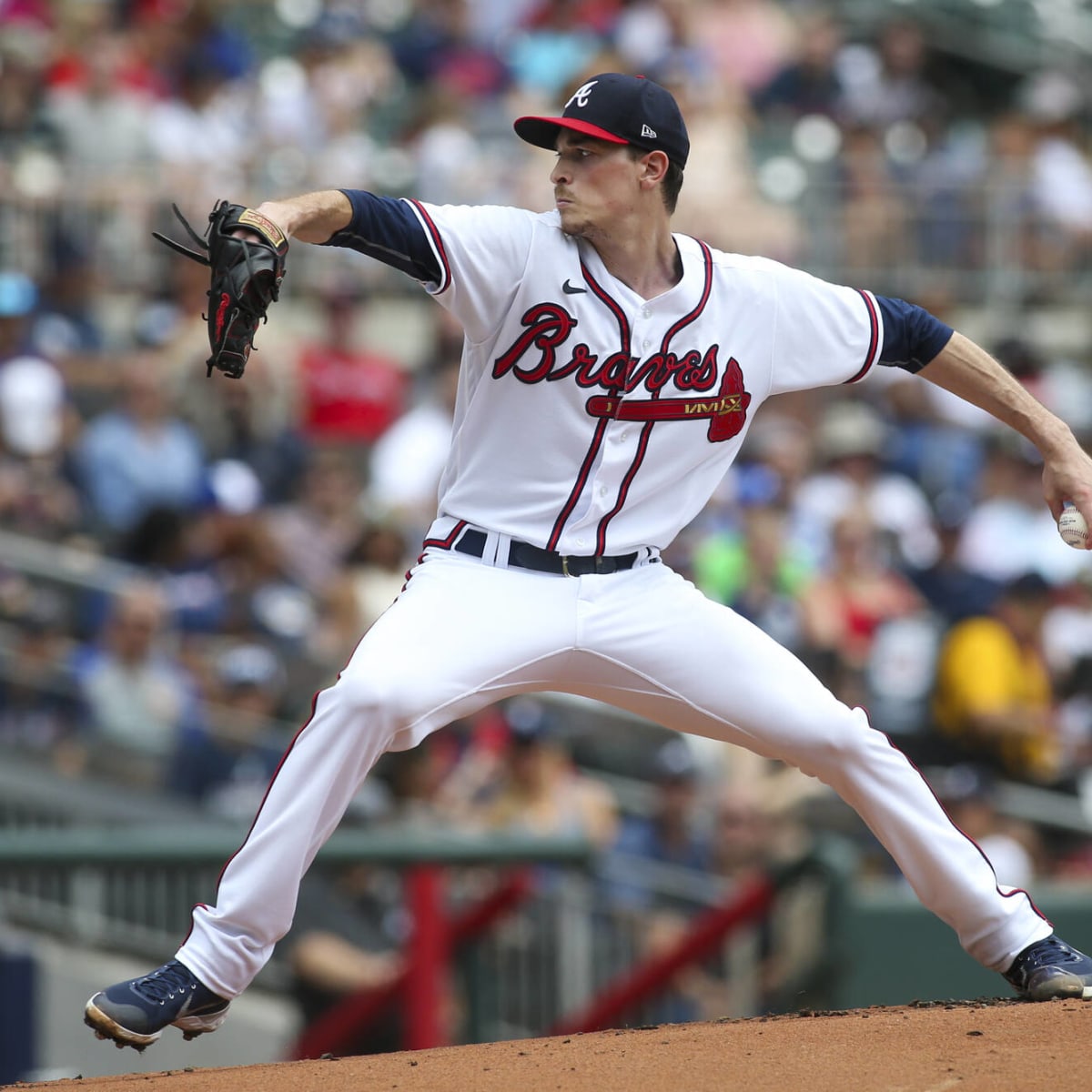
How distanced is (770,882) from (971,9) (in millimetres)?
9667

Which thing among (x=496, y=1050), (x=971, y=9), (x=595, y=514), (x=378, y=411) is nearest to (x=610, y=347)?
(x=595, y=514)

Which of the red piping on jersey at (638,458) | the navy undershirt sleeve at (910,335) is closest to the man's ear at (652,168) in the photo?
the red piping on jersey at (638,458)

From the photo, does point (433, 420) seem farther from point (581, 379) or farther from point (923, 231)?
point (581, 379)

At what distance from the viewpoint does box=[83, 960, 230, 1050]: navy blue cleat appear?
3955mm

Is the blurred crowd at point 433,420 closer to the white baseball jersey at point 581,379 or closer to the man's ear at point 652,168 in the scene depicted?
the white baseball jersey at point 581,379

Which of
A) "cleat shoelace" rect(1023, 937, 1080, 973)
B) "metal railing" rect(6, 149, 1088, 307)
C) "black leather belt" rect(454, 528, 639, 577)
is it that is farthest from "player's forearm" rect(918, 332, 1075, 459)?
"metal railing" rect(6, 149, 1088, 307)

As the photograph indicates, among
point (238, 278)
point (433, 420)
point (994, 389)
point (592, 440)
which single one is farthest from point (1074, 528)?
point (433, 420)

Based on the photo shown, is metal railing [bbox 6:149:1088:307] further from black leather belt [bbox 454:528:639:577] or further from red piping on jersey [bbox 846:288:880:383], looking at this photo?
black leather belt [bbox 454:528:639:577]

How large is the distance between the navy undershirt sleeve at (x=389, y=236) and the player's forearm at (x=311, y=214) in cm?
3

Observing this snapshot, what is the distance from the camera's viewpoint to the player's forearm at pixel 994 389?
444 centimetres

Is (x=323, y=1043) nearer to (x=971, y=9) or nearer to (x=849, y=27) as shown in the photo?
(x=849, y=27)

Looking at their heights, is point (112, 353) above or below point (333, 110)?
below

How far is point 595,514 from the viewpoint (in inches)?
168

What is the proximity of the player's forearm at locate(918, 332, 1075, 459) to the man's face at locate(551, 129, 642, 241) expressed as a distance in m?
0.88
